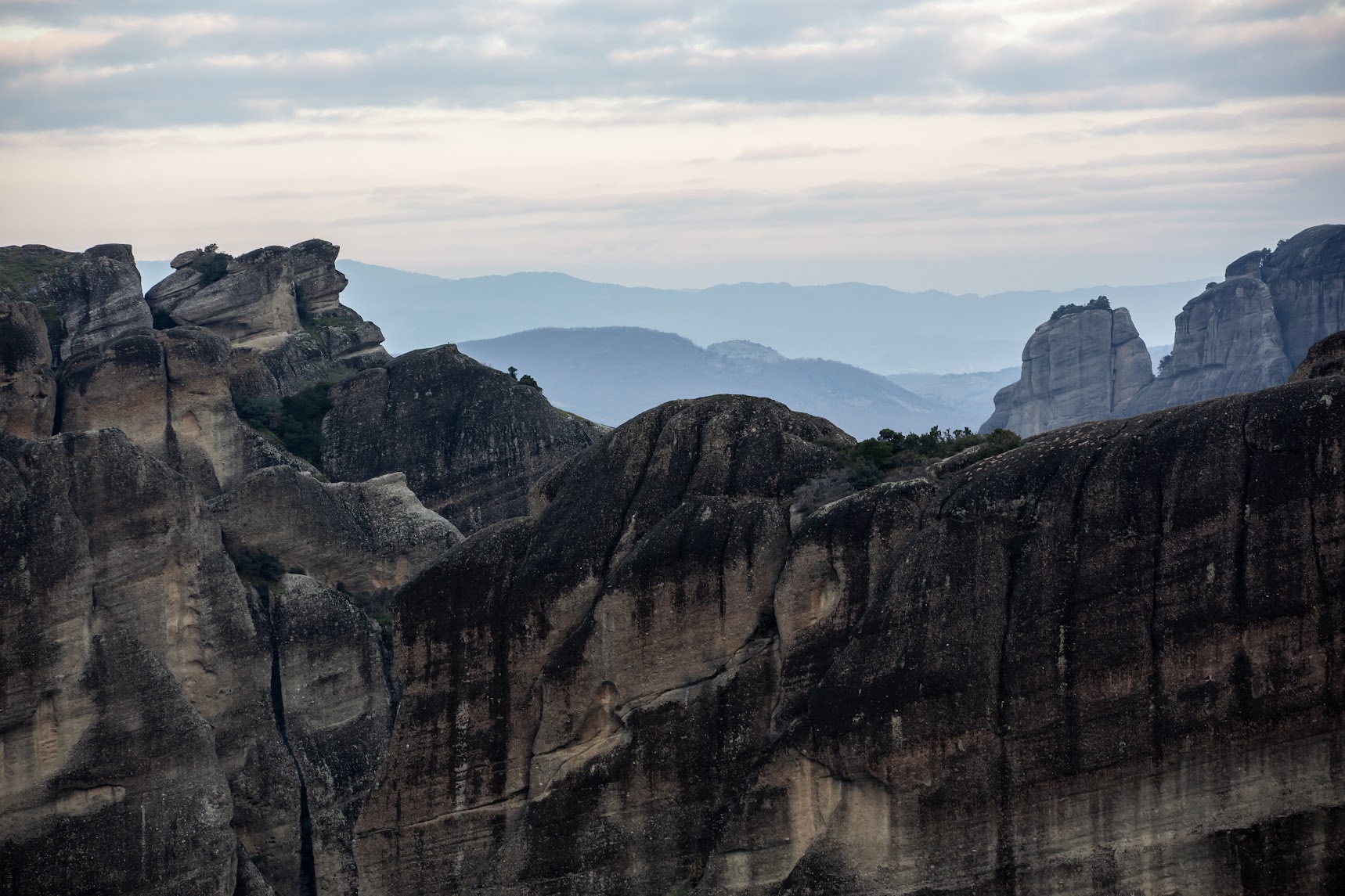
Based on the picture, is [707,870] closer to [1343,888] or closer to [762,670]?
[762,670]

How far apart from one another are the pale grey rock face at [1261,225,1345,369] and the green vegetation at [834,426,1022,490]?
143 m

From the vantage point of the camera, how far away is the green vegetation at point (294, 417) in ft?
260

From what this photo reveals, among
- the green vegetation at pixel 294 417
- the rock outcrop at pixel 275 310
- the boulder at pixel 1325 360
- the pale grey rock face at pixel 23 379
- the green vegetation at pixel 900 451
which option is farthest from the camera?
the rock outcrop at pixel 275 310

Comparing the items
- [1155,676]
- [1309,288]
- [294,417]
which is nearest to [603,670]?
[1155,676]

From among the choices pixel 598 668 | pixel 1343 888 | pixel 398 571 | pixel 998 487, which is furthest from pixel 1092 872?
pixel 398 571

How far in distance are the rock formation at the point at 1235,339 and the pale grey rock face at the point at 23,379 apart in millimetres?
129039

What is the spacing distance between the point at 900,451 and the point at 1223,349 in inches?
6088

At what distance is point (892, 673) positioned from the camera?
37594mm

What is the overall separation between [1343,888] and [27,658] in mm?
33164

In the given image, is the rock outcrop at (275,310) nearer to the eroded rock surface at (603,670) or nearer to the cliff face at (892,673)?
the eroded rock surface at (603,670)

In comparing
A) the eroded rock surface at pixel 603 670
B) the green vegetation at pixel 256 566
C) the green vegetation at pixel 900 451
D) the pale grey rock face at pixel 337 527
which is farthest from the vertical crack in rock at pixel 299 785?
the green vegetation at pixel 900 451

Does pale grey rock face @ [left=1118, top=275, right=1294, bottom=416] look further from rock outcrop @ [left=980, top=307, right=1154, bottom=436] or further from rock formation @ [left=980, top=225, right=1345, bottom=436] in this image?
rock outcrop @ [left=980, top=307, right=1154, bottom=436]

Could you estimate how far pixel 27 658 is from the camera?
169 feet

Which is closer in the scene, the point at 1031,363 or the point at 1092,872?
the point at 1092,872
